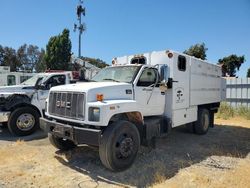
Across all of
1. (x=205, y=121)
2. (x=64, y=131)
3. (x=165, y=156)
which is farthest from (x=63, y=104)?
(x=205, y=121)

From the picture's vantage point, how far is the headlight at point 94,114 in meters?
4.86

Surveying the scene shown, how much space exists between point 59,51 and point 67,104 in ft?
98.8

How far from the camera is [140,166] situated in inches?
220

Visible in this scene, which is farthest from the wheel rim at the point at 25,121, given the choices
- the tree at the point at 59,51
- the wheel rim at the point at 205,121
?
the tree at the point at 59,51

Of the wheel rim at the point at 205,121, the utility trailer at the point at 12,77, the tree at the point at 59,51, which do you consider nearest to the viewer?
the wheel rim at the point at 205,121

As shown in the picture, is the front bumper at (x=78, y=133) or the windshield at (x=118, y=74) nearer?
the front bumper at (x=78, y=133)

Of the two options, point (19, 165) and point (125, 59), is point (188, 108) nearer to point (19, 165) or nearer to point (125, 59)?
point (125, 59)

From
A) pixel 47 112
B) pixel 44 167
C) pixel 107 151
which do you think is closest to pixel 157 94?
pixel 107 151

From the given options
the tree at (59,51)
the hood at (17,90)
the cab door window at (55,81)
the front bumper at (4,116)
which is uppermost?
the tree at (59,51)

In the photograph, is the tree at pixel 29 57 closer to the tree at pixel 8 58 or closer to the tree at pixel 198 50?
the tree at pixel 8 58

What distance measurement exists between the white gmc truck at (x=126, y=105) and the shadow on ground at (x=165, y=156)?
0.31m

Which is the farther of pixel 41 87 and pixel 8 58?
pixel 8 58

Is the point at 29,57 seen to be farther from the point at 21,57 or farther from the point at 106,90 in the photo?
the point at 106,90

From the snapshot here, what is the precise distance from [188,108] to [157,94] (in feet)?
5.90
